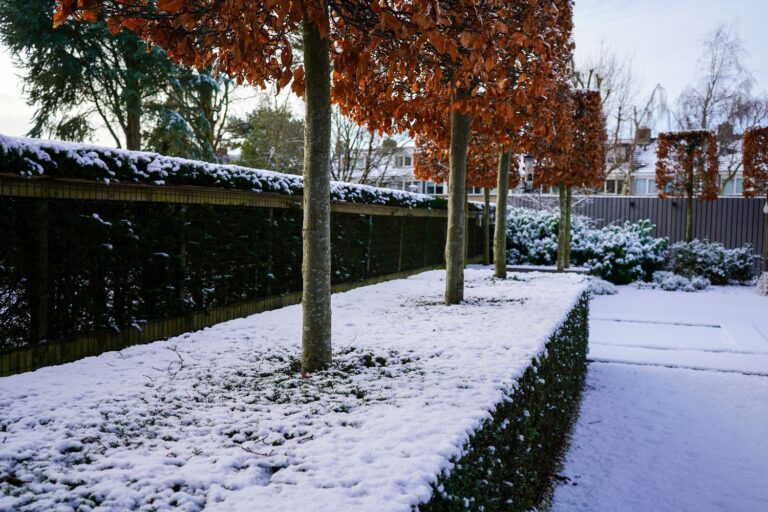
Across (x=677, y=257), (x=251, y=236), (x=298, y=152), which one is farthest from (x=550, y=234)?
(x=298, y=152)

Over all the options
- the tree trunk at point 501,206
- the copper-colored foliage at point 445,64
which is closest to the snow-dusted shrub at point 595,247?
the tree trunk at point 501,206

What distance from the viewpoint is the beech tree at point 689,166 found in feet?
54.4

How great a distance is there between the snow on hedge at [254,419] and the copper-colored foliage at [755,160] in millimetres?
15231

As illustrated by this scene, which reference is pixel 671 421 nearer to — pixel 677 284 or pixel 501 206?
pixel 501 206

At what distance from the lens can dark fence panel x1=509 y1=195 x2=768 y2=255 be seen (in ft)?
56.0

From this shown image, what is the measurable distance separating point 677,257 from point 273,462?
1622 centimetres

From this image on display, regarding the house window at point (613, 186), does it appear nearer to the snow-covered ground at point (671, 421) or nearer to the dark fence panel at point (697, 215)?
the dark fence panel at point (697, 215)

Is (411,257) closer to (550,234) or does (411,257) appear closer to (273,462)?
(550,234)

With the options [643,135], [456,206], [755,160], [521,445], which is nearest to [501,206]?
[456,206]

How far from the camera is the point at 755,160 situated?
16.2 metres

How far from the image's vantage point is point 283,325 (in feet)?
16.0

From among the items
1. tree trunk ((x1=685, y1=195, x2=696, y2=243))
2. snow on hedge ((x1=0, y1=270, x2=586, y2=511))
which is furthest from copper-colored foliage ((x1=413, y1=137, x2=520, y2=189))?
snow on hedge ((x1=0, y1=270, x2=586, y2=511))

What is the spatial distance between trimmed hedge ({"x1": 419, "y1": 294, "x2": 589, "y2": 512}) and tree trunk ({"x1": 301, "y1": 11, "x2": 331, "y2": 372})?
126 centimetres

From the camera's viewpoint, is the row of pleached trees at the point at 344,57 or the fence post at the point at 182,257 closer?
the row of pleached trees at the point at 344,57
